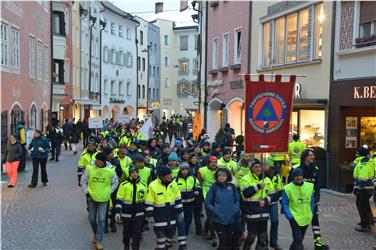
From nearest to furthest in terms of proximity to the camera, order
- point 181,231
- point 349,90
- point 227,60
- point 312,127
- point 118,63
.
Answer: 1. point 181,231
2. point 349,90
3. point 312,127
4. point 227,60
5. point 118,63

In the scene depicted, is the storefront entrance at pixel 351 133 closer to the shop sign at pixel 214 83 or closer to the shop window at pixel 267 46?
the shop window at pixel 267 46

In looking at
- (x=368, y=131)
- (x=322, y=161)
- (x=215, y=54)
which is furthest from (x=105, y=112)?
(x=368, y=131)

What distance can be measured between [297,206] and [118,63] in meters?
50.0

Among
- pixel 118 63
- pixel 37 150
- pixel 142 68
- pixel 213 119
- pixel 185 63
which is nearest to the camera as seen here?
pixel 37 150

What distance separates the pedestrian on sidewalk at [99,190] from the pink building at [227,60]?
560 inches

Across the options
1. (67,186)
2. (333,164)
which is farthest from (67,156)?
(333,164)

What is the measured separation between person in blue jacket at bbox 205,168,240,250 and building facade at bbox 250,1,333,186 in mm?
8417

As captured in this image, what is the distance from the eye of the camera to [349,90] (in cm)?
1512

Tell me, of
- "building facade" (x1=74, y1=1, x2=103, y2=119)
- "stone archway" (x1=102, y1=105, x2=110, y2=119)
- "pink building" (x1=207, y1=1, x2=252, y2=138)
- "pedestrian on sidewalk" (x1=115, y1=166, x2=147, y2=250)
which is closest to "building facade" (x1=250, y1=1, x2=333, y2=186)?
"pink building" (x1=207, y1=1, x2=252, y2=138)

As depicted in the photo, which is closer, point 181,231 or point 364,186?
point 181,231

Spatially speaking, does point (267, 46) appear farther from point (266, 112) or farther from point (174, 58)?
point (174, 58)

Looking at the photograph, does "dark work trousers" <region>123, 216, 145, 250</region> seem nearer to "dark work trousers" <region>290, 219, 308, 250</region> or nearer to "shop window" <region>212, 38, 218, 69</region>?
"dark work trousers" <region>290, 219, 308, 250</region>

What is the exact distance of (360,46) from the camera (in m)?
15.1

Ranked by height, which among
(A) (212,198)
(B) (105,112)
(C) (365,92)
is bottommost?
(A) (212,198)
